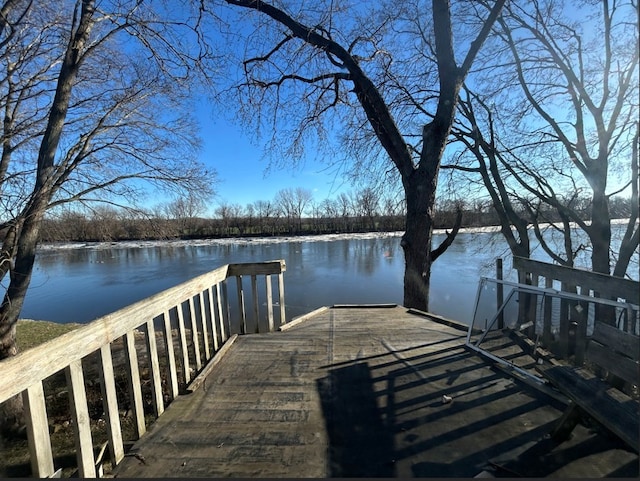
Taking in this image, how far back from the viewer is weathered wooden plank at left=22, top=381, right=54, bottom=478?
56.5 inches

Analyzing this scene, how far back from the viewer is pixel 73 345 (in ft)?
5.55

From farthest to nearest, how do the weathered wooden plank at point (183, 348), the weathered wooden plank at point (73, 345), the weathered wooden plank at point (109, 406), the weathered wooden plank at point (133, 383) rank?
the weathered wooden plank at point (183, 348), the weathered wooden plank at point (133, 383), the weathered wooden plank at point (109, 406), the weathered wooden plank at point (73, 345)

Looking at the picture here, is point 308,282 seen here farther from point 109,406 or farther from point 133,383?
point 109,406

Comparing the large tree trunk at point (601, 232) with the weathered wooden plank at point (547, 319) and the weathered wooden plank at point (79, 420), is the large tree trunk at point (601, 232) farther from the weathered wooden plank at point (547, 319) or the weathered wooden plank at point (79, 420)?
the weathered wooden plank at point (79, 420)

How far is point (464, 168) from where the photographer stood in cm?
984

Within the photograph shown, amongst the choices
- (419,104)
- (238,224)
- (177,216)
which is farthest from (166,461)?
(238,224)

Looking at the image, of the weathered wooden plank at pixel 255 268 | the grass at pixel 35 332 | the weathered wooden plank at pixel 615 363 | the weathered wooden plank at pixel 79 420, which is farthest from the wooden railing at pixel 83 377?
the grass at pixel 35 332

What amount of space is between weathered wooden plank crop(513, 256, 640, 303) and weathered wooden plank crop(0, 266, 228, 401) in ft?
10.4

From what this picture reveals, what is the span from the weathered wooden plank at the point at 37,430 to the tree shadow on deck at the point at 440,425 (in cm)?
134

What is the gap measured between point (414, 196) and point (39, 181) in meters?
5.42

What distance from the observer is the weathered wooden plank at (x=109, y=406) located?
6.25ft

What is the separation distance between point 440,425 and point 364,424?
1.59ft

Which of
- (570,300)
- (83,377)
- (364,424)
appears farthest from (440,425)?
(83,377)

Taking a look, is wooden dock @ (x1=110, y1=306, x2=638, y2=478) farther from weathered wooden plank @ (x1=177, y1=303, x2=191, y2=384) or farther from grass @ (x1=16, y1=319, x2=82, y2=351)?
grass @ (x1=16, y1=319, x2=82, y2=351)
